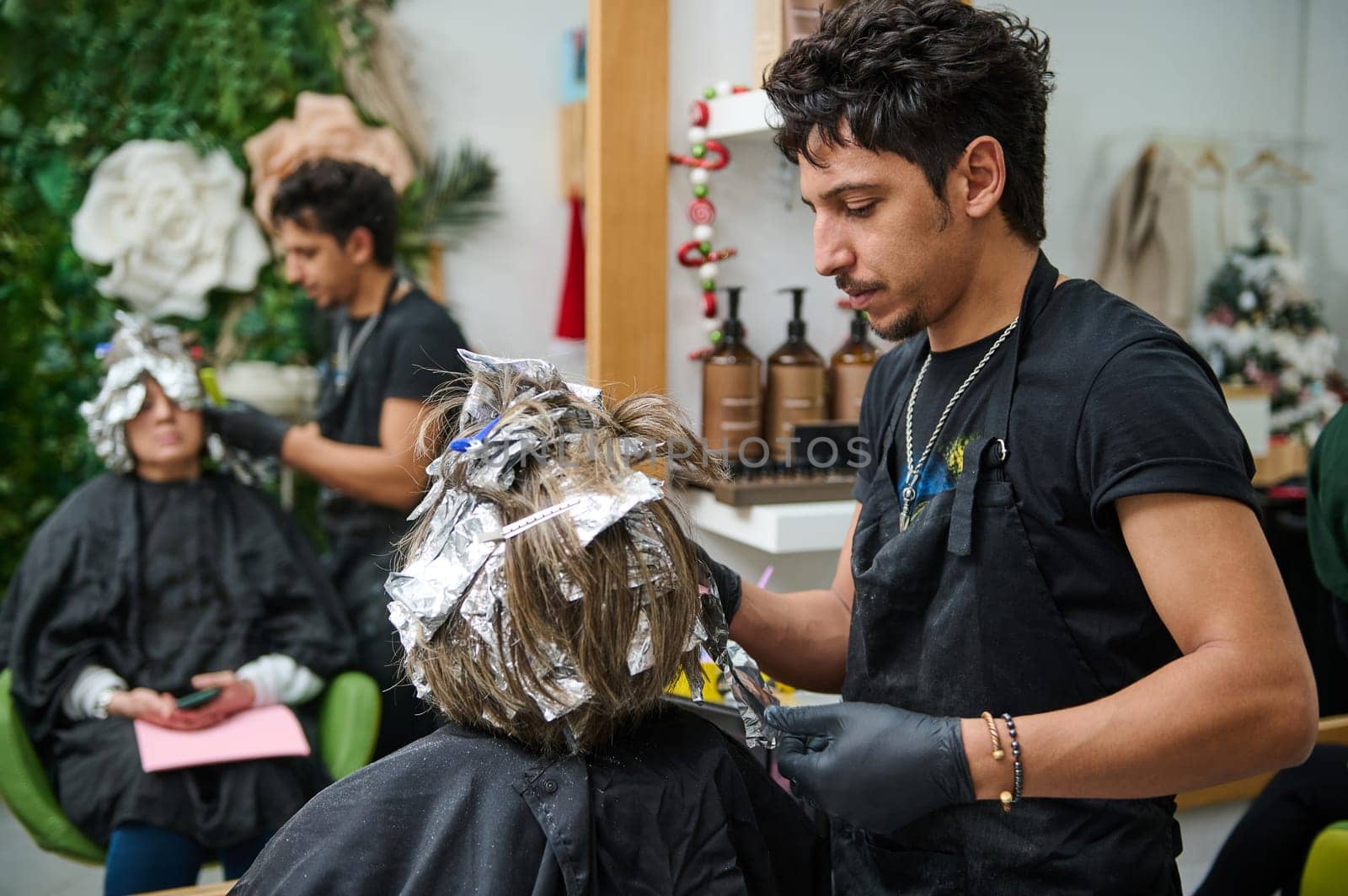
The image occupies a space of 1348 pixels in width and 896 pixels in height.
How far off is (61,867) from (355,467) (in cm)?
149

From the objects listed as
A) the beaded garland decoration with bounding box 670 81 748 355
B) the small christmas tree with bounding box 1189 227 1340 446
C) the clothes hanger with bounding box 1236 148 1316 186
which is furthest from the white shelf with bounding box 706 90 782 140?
the clothes hanger with bounding box 1236 148 1316 186

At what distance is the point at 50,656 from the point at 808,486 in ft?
5.18

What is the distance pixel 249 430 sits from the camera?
2.62 metres

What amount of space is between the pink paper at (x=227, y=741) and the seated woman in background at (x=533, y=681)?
3.97ft

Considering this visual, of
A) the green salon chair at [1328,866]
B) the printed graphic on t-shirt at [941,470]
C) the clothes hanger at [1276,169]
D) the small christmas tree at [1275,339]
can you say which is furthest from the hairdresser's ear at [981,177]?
the clothes hanger at [1276,169]

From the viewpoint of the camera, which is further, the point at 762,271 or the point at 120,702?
the point at 762,271

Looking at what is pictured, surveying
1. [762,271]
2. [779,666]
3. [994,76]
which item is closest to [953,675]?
[779,666]

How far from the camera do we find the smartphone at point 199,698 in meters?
2.25

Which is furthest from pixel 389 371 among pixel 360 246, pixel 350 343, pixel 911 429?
pixel 911 429

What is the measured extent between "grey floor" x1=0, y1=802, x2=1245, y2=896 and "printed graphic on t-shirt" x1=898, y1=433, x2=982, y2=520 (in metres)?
2.24

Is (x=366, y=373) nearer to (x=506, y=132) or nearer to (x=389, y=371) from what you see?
(x=389, y=371)

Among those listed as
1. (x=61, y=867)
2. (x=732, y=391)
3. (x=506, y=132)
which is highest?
(x=506, y=132)

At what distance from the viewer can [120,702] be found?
7.37 feet

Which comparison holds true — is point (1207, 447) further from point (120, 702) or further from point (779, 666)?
point (120, 702)
